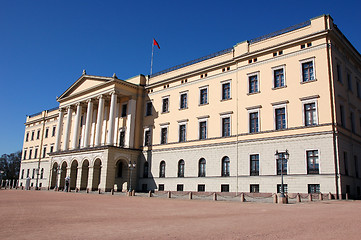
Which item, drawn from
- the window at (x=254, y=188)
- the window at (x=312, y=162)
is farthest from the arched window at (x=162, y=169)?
the window at (x=312, y=162)

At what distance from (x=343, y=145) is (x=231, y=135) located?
36.3ft

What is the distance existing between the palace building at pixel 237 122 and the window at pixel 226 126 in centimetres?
11

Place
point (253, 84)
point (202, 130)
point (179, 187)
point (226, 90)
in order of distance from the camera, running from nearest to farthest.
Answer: point (253, 84) → point (226, 90) → point (202, 130) → point (179, 187)

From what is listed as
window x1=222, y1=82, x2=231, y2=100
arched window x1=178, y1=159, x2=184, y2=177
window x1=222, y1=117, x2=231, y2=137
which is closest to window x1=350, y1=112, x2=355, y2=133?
window x1=222, y1=117, x2=231, y2=137

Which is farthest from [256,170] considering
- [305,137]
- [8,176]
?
[8,176]

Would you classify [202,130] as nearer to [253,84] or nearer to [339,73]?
[253,84]

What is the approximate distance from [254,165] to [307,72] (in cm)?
Result: 1047

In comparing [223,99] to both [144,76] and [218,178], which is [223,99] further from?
[144,76]

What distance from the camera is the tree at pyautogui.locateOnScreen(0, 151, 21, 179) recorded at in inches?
4252

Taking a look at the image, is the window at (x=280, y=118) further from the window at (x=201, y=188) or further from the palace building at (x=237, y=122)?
the window at (x=201, y=188)

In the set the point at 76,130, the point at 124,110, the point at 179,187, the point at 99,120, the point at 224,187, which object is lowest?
the point at 179,187

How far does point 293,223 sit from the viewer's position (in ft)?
35.8

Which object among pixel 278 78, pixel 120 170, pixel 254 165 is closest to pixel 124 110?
pixel 120 170

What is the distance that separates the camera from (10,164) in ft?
364
